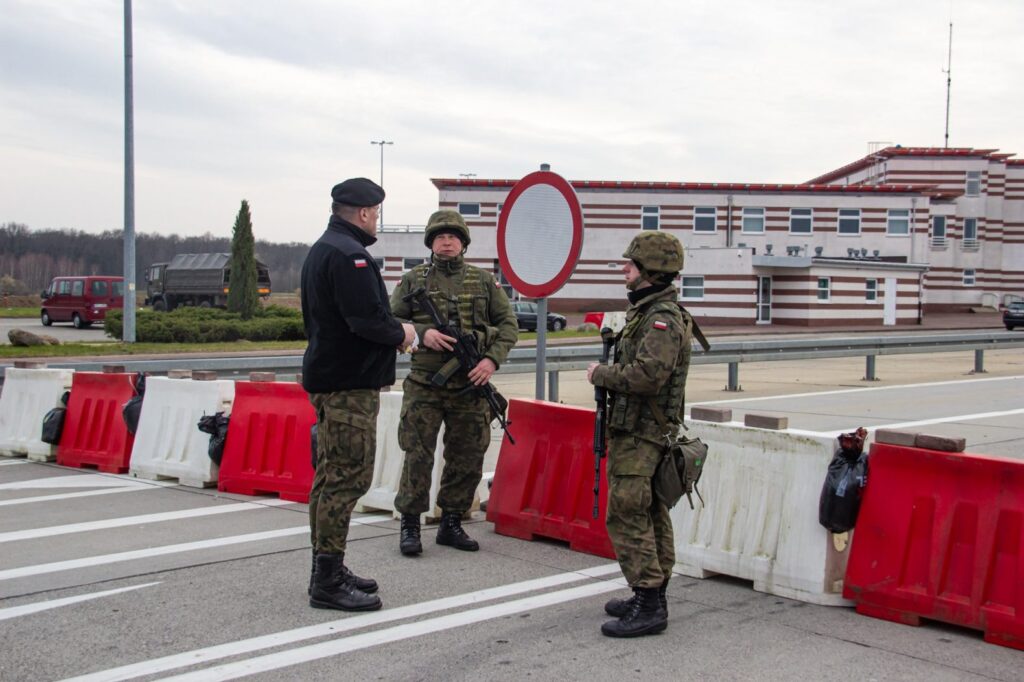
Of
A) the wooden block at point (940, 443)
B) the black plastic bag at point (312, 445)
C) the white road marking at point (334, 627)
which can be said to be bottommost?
the white road marking at point (334, 627)

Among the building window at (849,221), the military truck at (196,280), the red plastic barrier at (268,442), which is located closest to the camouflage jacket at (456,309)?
the red plastic barrier at (268,442)

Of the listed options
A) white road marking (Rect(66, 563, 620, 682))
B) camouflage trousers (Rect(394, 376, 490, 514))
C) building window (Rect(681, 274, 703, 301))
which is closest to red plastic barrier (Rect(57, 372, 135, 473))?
camouflage trousers (Rect(394, 376, 490, 514))

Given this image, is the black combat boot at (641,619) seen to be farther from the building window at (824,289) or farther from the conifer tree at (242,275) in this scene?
the building window at (824,289)

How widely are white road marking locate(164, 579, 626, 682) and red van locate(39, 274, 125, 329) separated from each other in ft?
122

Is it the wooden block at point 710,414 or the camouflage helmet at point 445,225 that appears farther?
the camouflage helmet at point 445,225

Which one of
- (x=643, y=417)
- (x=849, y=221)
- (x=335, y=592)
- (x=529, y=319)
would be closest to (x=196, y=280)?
(x=529, y=319)

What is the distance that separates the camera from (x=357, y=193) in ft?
17.6

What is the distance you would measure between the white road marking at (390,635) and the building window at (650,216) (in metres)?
50.2

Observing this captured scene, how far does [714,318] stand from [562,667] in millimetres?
46307

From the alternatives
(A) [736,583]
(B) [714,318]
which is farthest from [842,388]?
(B) [714,318]

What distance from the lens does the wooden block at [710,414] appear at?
5.94 m

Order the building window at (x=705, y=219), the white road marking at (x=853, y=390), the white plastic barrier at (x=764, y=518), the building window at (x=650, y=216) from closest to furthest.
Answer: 1. the white plastic barrier at (x=764, y=518)
2. the white road marking at (x=853, y=390)
3. the building window at (x=650, y=216)
4. the building window at (x=705, y=219)

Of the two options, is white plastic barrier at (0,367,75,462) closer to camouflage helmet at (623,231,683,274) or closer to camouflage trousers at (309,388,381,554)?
camouflage trousers at (309,388,381,554)

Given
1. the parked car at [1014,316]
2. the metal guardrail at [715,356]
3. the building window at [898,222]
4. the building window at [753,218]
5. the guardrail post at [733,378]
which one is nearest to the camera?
the metal guardrail at [715,356]
